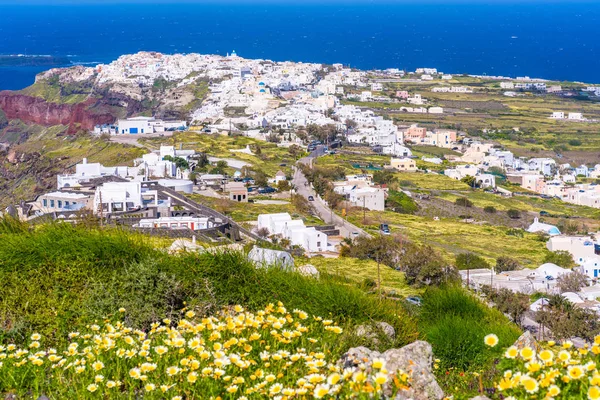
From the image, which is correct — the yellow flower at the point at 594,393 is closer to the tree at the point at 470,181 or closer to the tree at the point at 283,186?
the tree at the point at 283,186

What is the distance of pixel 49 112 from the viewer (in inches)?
3150

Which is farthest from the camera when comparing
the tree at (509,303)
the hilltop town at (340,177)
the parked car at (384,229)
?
the parked car at (384,229)

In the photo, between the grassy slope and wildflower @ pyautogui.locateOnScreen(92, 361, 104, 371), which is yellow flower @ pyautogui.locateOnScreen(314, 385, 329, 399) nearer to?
wildflower @ pyautogui.locateOnScreen(92, 361, 104, 371)

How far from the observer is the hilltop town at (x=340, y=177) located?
1591 centimetres

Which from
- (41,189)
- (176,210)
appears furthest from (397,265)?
(41,189)

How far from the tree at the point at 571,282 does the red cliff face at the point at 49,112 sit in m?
56.6

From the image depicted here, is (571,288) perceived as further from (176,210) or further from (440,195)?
(440,195)

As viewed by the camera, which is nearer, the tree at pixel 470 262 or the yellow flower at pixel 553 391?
the yellow flower at pixel 553 391

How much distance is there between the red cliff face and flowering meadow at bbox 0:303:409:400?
7096 centimetres

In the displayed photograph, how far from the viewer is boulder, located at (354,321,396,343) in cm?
520

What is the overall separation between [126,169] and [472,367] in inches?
1336

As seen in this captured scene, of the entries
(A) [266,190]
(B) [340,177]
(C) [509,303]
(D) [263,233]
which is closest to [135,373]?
(C) [509,303]

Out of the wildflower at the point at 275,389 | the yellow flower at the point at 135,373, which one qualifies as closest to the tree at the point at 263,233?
the yellow flower at the point at 135,373

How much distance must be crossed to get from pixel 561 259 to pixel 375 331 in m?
24.9
